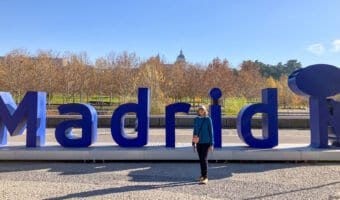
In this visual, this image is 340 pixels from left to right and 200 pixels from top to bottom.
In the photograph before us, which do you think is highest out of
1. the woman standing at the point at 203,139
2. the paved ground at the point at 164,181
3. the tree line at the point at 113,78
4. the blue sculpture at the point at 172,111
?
the tree line at the point at 113,78

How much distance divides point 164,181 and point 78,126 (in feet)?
12.5

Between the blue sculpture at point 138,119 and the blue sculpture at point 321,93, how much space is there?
14.6 feet

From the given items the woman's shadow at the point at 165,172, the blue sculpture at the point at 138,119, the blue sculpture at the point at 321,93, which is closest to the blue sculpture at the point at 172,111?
the blue sculpture at the point at 138,119

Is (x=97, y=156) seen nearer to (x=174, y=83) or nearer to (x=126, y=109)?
(x=126, y=109)

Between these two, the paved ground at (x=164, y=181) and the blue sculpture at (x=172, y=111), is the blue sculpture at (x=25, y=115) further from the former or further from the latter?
the blue sculpture at (x=172, y=111)

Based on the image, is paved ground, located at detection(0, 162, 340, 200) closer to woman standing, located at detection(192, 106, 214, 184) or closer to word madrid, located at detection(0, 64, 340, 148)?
woman standing, located at detection(192, 106, 214, 184)

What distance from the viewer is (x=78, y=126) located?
35.2 ft

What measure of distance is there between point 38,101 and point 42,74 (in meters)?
33.6

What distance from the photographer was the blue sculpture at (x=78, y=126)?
1076cm

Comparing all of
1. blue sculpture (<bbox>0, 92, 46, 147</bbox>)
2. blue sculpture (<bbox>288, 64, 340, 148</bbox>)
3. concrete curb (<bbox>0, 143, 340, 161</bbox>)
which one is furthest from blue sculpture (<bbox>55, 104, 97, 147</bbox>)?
blue sculpture (<bbox>288, 64, 340, 148</bbox>)

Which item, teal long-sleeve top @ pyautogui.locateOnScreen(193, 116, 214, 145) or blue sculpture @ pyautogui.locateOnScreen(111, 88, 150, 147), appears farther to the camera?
blue sculpture @ pyautogui.locateOnScreen(111, 88, 150, 147)

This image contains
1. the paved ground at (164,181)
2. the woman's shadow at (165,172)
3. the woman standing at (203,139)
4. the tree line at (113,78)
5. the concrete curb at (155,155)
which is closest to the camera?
the paved ground at (164,181)

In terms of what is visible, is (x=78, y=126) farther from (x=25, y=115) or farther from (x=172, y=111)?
(x=172, y=111)

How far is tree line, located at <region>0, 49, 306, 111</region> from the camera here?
40.9 m
